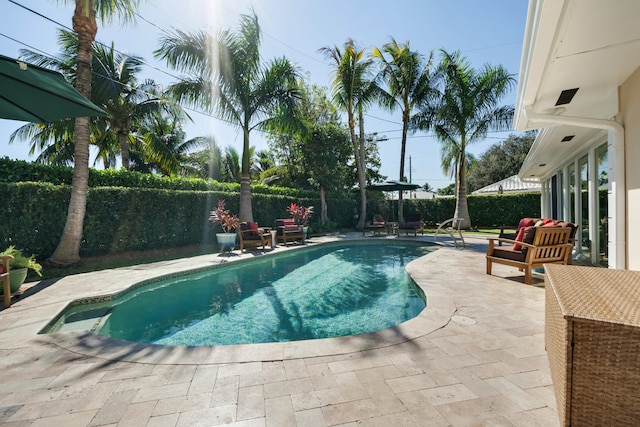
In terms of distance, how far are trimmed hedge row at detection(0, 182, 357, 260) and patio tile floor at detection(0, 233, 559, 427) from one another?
4.16 meters

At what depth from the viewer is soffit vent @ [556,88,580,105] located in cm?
405

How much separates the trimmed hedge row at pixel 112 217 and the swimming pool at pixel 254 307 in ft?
10.5

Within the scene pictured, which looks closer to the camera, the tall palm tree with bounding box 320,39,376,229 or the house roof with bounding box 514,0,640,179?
the house roof with bounding box 514,0,640,179

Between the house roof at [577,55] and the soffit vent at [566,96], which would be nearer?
the house roof at [577,55]

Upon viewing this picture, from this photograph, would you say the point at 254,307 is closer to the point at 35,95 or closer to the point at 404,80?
the point at 35,95

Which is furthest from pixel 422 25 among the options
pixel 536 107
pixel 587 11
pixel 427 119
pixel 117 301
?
pixel 117 301

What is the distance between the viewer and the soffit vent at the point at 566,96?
13.3 ft

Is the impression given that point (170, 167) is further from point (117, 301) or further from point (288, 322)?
point (288, 322)

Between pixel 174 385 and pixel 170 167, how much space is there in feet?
45.9

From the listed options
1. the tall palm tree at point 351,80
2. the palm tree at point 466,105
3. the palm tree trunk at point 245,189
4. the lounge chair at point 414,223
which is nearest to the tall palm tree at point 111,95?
the palm tree trunk at point 245,189

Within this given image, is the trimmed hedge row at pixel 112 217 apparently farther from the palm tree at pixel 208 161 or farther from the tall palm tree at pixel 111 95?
the palm tree at pixel 208 161

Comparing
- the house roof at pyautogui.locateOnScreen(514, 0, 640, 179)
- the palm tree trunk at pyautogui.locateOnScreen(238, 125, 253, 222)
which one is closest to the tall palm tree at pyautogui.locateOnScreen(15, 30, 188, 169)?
the palm tree trunk at pyautogui.locateOnScreen(238, 125, 253, 222)

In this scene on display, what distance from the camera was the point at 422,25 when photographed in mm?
11969

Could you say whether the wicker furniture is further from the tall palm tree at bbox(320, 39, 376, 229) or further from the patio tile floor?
the tall palm tree at bbox(320, 39, 376, 229)
